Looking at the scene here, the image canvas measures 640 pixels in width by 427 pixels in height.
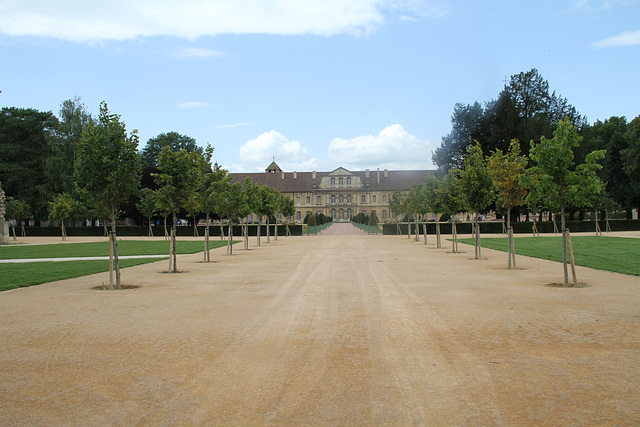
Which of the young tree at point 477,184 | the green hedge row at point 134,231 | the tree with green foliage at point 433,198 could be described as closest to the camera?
the young tree at point 477,184

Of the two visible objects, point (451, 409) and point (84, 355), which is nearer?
point (451, 409)

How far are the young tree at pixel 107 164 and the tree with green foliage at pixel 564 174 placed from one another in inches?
382

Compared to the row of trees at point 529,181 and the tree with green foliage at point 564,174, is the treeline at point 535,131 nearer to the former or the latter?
the row of trees at point 529,181

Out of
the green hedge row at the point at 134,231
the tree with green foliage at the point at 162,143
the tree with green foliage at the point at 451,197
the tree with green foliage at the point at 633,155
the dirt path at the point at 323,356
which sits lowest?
the dirt path at the point at 323,356

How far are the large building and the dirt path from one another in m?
103

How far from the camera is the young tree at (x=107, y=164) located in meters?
12.2

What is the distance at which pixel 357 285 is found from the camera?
12.6m

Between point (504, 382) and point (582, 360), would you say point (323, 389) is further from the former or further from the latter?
point (582, 360)

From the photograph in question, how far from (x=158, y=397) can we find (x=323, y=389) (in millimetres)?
1512

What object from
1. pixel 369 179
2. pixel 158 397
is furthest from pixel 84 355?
pixel 369 179

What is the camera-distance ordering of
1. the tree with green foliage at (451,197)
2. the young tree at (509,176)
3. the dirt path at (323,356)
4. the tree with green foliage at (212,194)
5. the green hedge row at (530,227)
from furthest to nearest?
the green hedge row at (530,227), the tree with green foliage at (451,197), the tree with green foliage at (212,194), the young tree at (509,176), the dirt path at (323,356)

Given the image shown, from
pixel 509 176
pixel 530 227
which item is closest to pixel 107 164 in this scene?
pixel 509 176

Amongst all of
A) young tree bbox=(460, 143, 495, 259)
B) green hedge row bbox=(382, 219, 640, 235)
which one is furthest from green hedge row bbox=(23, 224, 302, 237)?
young tree bbox=(460, 143, 495, 259)

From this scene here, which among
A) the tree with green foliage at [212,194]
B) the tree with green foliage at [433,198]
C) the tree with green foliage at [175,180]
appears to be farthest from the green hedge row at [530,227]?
the tree with green foliage at [175,180]
